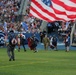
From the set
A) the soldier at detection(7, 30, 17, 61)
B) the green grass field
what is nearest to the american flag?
the green grass field

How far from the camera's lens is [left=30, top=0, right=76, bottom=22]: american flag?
1895 centimetres

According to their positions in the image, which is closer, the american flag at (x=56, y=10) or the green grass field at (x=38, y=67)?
the american flag at (x=56, y=10)

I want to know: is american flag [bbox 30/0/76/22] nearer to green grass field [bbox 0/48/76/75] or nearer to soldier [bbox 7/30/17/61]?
green grass field [bbox 0/48/76/75]

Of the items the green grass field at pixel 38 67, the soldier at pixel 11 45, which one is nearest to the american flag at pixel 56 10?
the green grass field at pixel 38 67

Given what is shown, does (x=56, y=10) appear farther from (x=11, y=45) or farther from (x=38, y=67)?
(x=11, y=45)

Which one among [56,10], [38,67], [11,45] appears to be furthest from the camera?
[11,45]

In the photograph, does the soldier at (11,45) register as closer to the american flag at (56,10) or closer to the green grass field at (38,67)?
the green grass field at (38,67)

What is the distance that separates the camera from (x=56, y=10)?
63.5 feet

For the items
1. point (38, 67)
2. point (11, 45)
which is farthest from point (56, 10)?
point (11, 45)

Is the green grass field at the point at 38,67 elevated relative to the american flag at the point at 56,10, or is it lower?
lower

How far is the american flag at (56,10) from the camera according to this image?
1895cm

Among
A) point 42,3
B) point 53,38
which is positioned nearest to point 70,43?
point 53,38

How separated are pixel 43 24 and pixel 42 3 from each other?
1027 inches

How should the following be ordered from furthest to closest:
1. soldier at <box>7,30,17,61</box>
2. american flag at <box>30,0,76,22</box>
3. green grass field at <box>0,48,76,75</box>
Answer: soldier at <box>7,30,17,61</box> → green grass field at <box>0,48,76,75</box> → american flag at <box>30,0,76,22</box>
